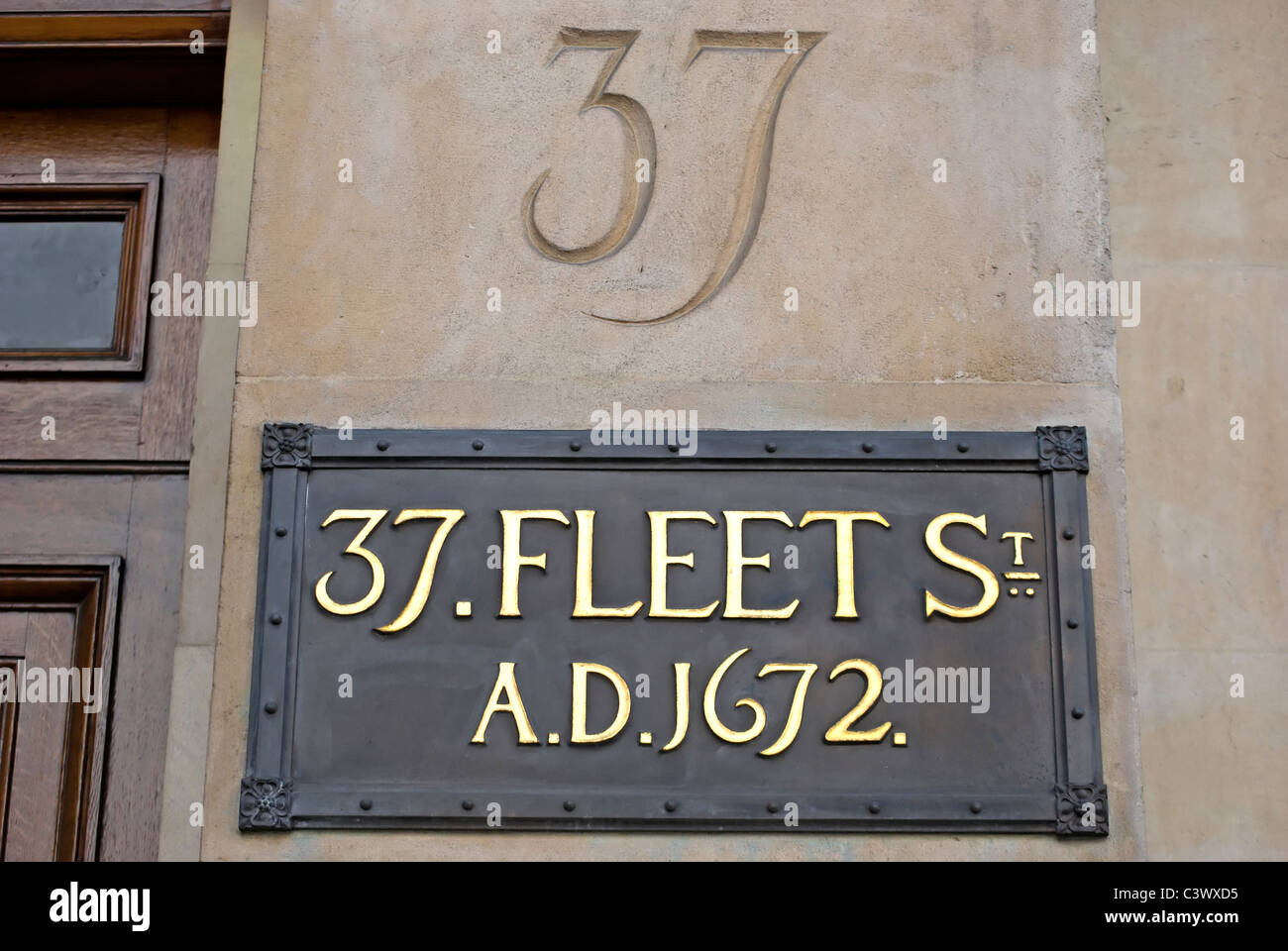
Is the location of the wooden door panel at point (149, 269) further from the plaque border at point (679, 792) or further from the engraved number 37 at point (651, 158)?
the engraved number 37 at point (651, 158)

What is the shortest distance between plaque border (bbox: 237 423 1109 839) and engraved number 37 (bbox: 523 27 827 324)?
0.45m

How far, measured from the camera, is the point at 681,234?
4059 millimetres

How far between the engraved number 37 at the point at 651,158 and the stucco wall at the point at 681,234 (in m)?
0.03

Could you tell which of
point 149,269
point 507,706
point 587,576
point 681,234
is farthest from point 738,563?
point 149,269

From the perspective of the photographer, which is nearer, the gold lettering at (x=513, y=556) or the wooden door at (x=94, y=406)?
the gold lettering at (x=513, y=556)

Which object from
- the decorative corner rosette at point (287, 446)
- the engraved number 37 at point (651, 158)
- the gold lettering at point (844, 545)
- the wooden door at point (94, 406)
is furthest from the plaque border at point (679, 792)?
the wooden door at point (94, 406)

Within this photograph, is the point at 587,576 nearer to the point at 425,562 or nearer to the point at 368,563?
the point at 425,562

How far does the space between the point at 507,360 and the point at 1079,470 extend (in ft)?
4.58

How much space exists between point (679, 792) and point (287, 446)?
123cm

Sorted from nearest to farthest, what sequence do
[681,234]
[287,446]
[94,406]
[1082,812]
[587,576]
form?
1. [1082,812]
2. [587,576]
3. [287,446]
4. [681,234]
5. [94,406]

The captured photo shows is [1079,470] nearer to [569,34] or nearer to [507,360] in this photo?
[507,360]

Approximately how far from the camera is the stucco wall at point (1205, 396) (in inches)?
151
